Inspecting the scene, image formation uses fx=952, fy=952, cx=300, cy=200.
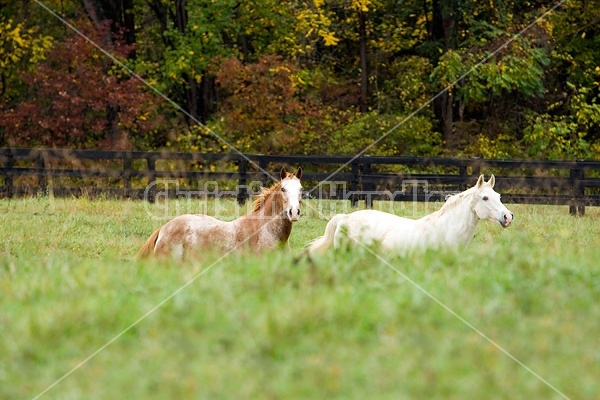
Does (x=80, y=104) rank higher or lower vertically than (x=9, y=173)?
higher

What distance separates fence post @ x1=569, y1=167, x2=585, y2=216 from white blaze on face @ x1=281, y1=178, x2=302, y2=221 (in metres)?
11.3

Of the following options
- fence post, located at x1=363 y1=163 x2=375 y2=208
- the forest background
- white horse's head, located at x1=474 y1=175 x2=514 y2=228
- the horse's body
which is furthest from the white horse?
the forest background

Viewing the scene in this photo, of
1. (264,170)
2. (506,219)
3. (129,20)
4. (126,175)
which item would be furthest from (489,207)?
(129,20)

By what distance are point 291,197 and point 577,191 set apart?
1182 centimetres

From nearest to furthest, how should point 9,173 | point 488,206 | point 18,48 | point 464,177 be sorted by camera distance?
point 488,206
point 464,177
point 9,173
point 18,48

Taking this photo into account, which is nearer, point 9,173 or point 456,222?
point 456,222

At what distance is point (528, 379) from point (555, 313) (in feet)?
3.76

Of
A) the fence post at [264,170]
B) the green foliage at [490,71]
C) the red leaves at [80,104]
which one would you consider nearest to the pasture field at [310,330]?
the fence post at [264,170]

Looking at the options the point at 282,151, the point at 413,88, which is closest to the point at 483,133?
the point at 413,88

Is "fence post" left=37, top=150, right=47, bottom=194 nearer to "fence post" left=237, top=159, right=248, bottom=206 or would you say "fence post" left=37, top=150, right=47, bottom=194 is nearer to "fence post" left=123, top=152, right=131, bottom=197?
"fence post" left=123, top=152, right=131, bottom=197

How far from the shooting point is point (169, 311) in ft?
20.6

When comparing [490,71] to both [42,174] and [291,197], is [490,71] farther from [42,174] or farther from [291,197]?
[291,197]

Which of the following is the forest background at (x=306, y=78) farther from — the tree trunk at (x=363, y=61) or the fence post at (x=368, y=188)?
the fence post at (x=368, y=188)

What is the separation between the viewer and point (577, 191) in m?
21.1
